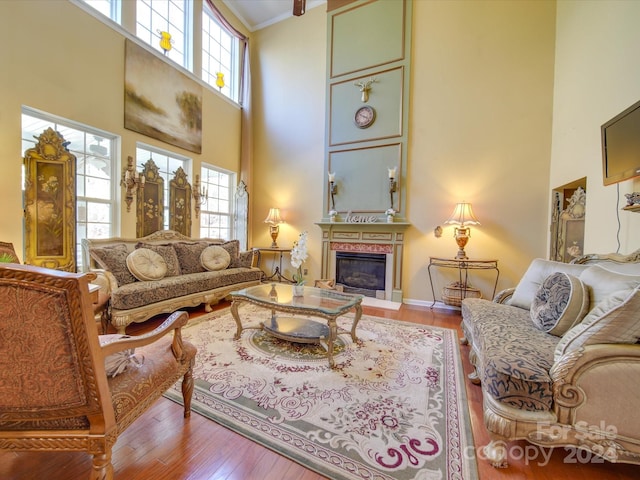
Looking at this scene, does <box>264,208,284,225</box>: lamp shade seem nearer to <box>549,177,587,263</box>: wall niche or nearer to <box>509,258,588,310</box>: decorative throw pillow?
<box>509,258,588,310</box>: decorative throw pillow

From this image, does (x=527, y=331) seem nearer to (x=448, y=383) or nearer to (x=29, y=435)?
(x=448, y=383)

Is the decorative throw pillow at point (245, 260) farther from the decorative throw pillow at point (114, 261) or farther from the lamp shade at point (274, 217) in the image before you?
the decorative throw pillow at point (114, 261)

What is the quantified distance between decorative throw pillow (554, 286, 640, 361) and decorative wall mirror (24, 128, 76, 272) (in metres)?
4.44

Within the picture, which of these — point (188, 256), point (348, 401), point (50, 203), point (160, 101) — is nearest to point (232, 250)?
point (188, 256)

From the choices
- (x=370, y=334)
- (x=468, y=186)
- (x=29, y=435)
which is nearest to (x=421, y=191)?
(x=468, y=186)

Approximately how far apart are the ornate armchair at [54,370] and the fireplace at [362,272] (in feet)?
12.5

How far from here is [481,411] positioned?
64.8 inches

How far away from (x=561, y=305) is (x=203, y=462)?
7.01 feet

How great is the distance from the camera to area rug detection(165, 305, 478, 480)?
1.27 metres

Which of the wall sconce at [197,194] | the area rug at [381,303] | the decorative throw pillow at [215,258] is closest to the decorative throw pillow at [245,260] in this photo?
the decorative throw pillow at [215,258]

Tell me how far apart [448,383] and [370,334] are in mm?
969

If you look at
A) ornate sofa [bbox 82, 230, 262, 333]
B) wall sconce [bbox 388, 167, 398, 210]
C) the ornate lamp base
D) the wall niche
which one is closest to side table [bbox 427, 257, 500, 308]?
the ornate lamp base

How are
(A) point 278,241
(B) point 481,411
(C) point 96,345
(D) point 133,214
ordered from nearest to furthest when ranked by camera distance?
1. (C) point 96,345
2. (B) point 481,411
3. (D) point 133,214
4. (A) point 278,241

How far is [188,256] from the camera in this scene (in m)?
3.83
